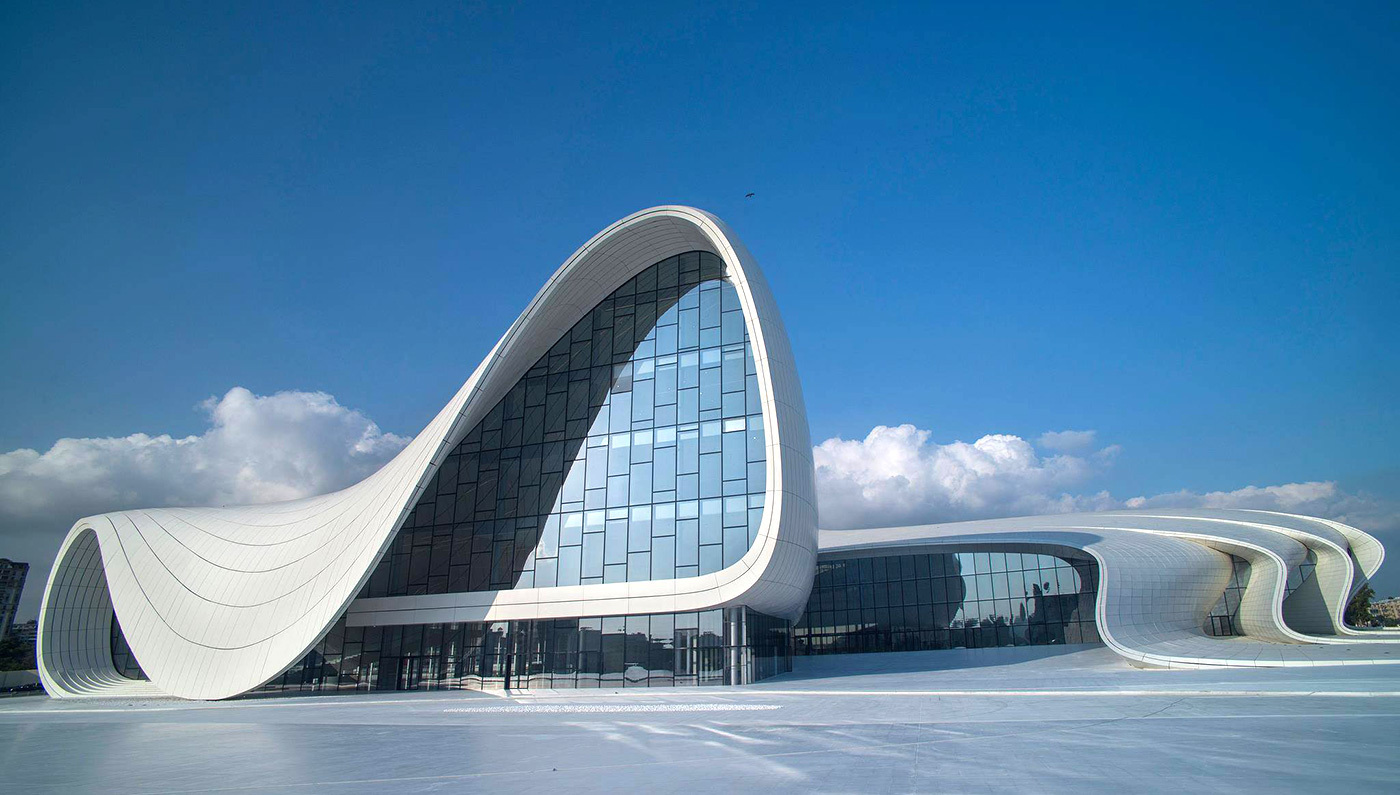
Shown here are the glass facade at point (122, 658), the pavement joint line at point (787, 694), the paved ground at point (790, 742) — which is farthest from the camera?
the glass facade at point (122, 658)

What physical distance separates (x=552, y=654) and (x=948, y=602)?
2419 cm

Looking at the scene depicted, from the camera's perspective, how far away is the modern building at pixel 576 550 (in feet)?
87.0

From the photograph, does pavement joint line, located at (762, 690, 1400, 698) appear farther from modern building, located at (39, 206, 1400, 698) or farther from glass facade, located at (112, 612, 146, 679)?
glass facade, located at (112, 612, 146, 679)

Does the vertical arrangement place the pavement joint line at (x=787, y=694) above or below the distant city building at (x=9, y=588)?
below

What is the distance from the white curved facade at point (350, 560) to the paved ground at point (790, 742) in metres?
5.48

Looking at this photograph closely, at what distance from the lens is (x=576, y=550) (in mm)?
28656

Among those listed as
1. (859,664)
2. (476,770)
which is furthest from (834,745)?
(859,664)

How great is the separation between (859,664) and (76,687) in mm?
→ 33506

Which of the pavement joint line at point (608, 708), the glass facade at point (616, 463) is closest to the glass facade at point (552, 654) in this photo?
the glass facade at point (616, 463)

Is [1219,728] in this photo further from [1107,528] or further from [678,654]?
[1107,528]

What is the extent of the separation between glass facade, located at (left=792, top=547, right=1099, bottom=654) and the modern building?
15.8 feet

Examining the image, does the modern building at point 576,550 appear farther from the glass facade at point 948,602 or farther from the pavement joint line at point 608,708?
the pavement joint line at point 608,708

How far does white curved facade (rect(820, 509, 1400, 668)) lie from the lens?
29.7 metres

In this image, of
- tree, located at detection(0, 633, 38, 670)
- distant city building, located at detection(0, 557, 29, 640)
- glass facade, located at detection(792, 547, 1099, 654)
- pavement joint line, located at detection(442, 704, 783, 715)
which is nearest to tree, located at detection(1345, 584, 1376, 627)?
glass facade, located at detection(792, 547, 1099, 654)
